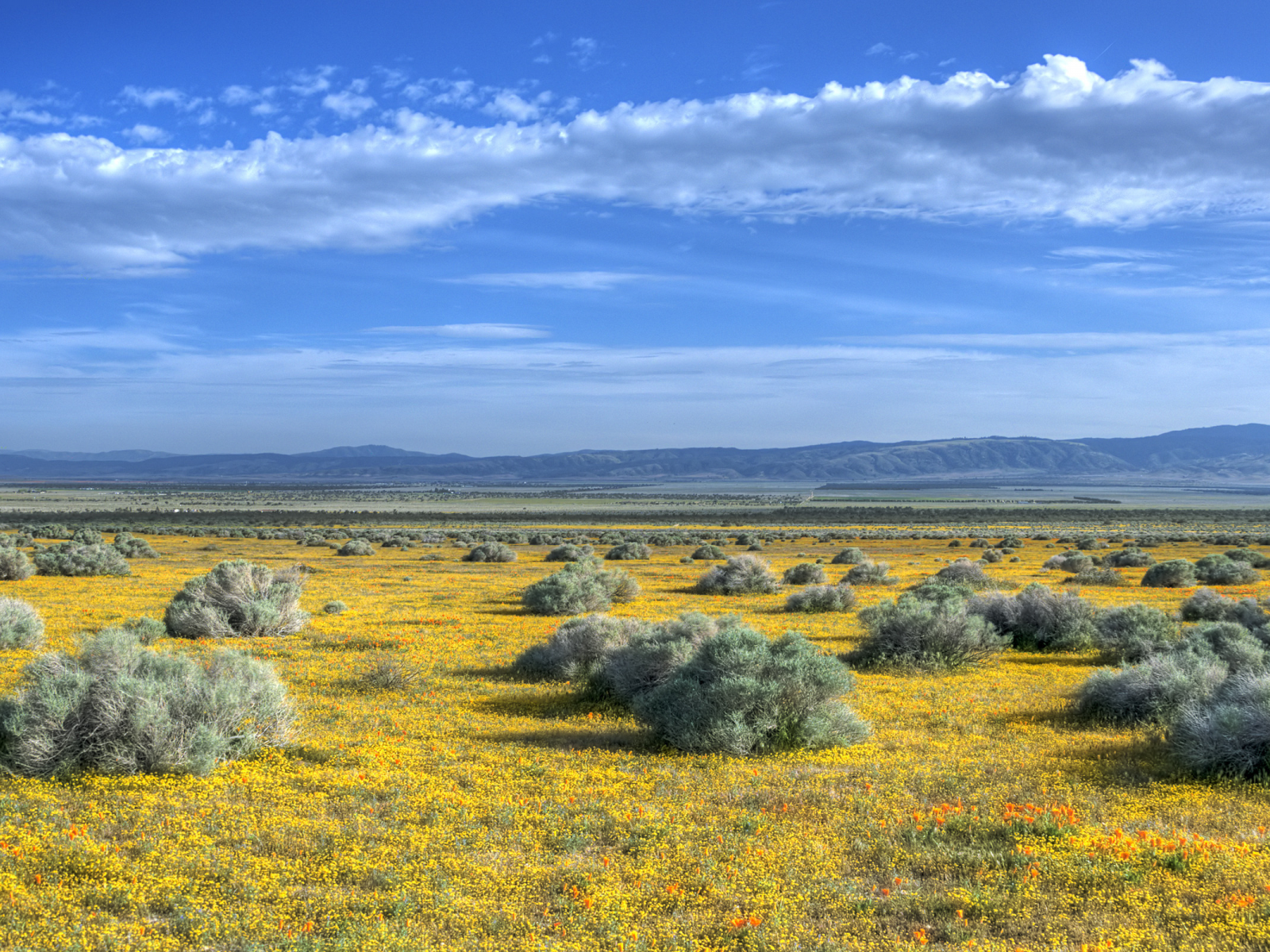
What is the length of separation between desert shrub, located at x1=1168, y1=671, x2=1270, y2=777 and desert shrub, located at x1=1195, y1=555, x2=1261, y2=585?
2903 cm

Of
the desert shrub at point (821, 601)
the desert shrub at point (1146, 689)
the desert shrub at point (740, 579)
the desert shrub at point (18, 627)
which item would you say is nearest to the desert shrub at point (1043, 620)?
the desert shrub at point (821, 601)

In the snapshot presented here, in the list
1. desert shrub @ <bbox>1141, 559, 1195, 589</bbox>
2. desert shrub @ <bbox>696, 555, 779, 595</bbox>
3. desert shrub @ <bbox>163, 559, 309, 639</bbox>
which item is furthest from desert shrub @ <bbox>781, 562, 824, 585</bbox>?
desert shrub @ <bbox>163, 559, 309, 639</bbox>

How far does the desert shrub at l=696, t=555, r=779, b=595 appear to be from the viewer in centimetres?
3136

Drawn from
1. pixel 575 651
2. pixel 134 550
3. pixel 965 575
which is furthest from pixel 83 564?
pixel 965 575

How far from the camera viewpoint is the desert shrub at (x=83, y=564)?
3675 cm

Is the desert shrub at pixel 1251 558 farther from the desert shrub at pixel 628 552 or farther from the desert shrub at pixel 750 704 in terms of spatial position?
the desert shrub at pixel 750 704

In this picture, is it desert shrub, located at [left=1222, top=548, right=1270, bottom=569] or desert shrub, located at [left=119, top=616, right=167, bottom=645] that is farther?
desert shrub, located at [left=1222, top=548, right=1270, bottom=569]

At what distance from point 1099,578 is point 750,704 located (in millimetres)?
29323

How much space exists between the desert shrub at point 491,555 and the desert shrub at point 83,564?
16.8 m

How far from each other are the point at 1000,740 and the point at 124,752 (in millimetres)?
10507

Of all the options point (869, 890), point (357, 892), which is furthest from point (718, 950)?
point (357, 892)

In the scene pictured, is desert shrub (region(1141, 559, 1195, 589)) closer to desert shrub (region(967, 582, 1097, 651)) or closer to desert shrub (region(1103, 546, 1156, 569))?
desert shrub (region(1103, 546, 1156, 569))

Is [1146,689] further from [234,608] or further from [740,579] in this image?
[740,579]

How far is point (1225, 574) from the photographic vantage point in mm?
34688
